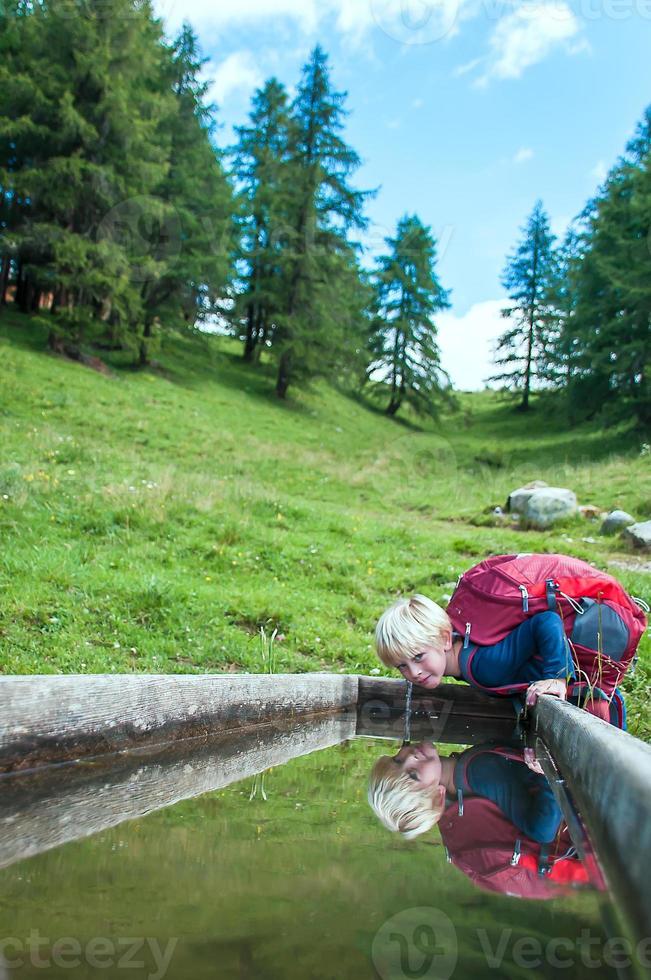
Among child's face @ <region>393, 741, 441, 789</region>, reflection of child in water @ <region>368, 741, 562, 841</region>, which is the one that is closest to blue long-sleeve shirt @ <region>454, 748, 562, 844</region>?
reflection of child in water @ <region>368, 741, 562, 841</region>

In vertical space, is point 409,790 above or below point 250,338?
below

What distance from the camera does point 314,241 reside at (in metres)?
30.9

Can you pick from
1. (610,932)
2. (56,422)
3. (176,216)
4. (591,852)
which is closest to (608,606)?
(591,852)

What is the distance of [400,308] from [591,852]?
1606 inches

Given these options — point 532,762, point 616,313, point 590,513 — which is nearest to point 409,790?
point 532,762

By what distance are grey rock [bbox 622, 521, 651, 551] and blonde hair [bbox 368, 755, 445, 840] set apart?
8.71 meters

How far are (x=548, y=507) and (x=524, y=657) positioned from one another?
9665 mm

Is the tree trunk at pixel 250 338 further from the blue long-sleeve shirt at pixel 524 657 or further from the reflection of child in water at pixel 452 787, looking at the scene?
the reflection of child in water at pixel 452 787

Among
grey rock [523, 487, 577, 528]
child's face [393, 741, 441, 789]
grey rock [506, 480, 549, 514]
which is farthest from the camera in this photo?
grey rock [506, 480, 549, 514]

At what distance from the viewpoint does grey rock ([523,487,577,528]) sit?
12648 millimetres

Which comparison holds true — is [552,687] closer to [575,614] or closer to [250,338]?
[575,614]

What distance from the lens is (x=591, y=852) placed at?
6.44 feet

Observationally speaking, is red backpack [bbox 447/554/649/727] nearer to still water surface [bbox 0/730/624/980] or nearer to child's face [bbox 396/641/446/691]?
child's face [bbox 396/641/446/691]

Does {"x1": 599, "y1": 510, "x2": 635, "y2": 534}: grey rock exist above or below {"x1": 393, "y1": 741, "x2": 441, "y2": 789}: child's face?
above
